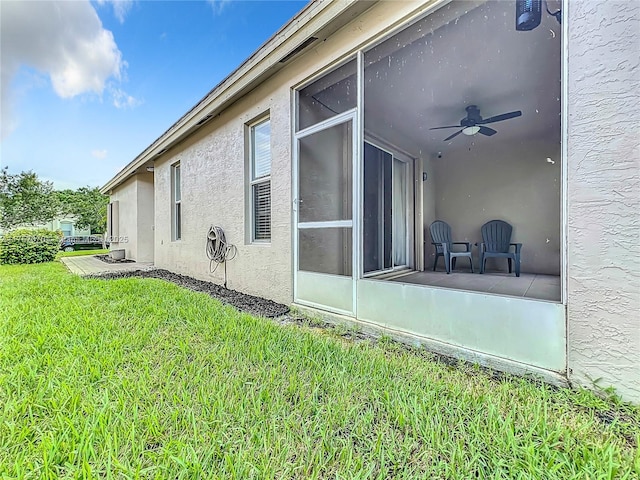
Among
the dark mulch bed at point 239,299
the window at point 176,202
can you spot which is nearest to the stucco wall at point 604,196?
the dark mulch bed at point 239,299

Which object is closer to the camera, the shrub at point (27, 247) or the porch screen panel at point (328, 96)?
the porch screen panel at point (328, 96)

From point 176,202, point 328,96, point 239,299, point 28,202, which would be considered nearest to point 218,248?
point 239,299

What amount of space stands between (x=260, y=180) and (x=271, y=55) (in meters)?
1.66

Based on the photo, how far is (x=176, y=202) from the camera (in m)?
7.37

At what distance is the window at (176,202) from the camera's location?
24.1 feet

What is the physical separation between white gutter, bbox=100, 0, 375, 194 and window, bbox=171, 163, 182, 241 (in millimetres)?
1052

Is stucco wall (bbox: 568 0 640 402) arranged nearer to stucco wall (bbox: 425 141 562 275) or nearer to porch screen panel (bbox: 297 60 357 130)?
porch screen panel (bbox: 297 60 357 130)

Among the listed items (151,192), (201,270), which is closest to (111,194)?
(151,192)

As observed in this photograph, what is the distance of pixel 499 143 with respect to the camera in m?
5.82

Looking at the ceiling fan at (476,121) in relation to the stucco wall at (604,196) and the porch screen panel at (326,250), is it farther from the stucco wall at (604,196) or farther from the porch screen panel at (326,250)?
the porch screen panel at (326,250)

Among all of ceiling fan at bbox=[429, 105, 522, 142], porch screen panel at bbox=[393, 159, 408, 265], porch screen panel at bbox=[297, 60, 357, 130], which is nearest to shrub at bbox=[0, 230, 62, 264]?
porch screen panel at bbox=[297, 60, 357, 130]

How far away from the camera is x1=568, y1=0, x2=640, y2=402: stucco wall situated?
1646 mm

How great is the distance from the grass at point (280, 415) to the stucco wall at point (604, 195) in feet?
0.91

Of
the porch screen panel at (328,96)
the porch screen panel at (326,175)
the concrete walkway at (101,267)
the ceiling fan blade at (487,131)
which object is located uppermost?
the ceiling fan blade at (487,131)
